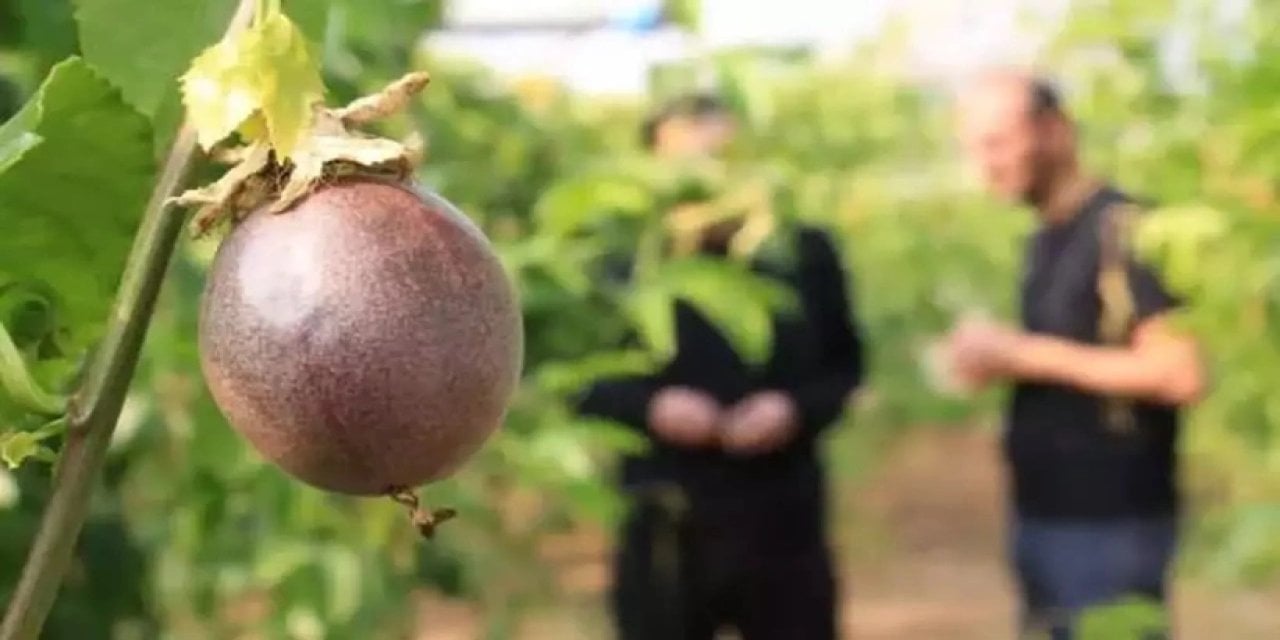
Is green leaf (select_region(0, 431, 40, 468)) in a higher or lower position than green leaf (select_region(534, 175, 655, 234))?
higher

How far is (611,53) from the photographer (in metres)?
4.19

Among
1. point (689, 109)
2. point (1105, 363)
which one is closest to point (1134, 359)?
point (1105, 363)

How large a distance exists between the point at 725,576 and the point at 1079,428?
1.56 ft

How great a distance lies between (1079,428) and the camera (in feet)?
7.27

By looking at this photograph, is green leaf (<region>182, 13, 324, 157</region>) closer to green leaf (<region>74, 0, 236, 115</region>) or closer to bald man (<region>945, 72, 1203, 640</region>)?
green leaf (<region>74, 0, 236, 115</region>)

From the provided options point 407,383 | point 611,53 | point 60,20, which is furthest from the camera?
point 611,53

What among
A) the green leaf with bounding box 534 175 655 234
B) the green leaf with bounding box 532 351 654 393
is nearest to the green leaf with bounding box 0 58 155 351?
the green leaf with bounding box 534 175 655 234

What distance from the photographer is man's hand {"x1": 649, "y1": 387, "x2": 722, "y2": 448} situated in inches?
88.0

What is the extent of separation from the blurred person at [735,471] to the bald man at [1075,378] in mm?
177

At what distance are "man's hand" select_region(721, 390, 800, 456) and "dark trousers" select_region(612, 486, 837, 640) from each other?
→ 0.12 meters

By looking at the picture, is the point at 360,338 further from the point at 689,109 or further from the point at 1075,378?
the point at 1075,378

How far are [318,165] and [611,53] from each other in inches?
150

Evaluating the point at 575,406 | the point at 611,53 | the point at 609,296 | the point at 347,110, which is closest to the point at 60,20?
the point at 347,110

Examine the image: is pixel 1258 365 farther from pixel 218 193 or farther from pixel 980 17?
pixel 980 17
